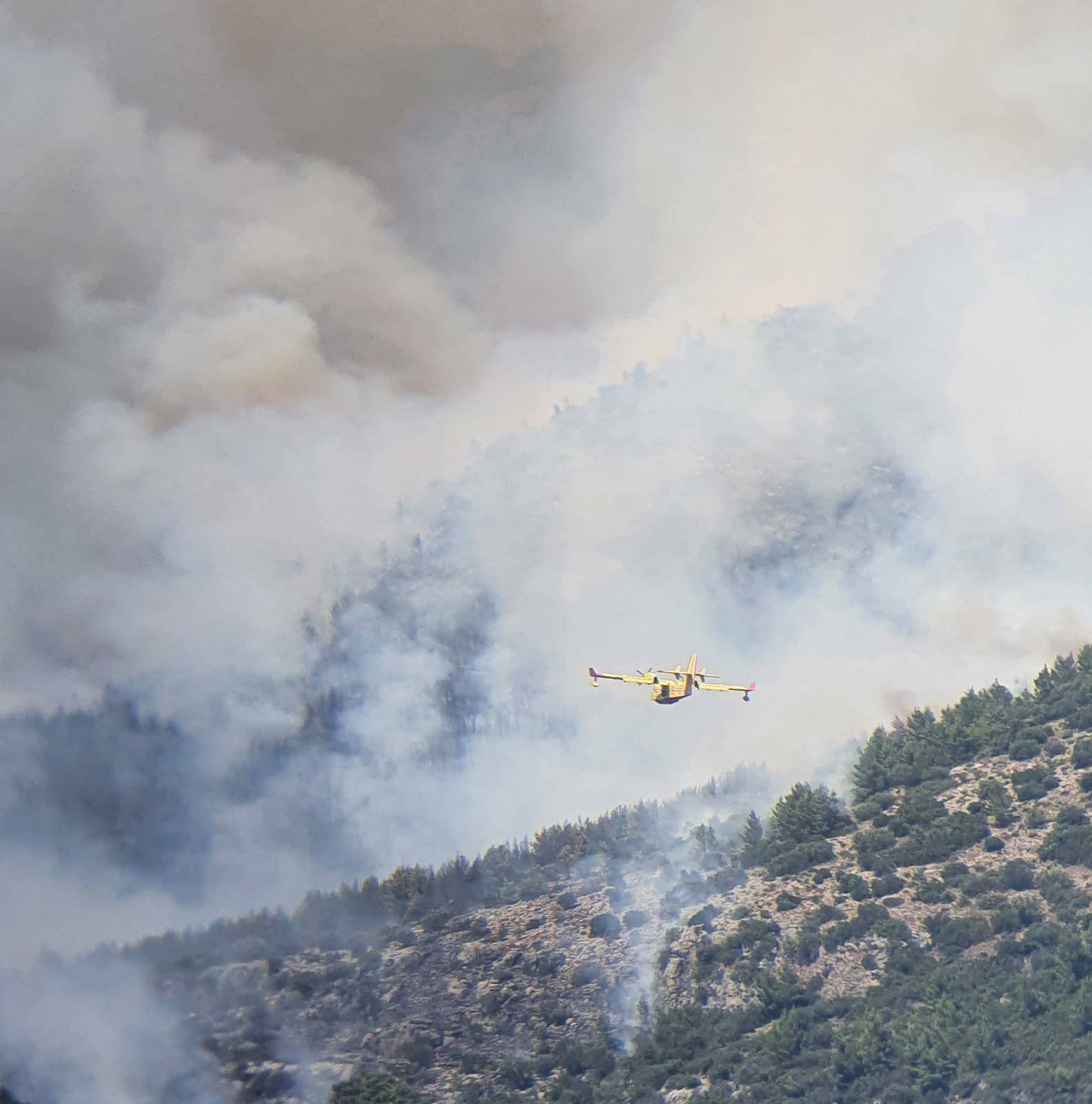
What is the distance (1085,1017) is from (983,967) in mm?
15750

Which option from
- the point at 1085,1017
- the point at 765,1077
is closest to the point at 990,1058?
the point at 1085,1017

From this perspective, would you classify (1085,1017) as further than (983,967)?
No

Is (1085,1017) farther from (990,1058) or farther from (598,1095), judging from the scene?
(598,1095)

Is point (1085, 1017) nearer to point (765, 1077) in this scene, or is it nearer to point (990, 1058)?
point (990, 1058)

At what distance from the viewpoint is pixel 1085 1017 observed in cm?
18312

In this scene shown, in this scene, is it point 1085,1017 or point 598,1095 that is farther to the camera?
point 598,1095

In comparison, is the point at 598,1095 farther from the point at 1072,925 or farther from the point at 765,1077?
the point at 1072,925

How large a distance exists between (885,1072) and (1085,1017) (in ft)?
62.3

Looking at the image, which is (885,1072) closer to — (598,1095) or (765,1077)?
(765,1077)

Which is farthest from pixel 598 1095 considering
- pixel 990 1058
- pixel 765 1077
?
pixel 990 1058

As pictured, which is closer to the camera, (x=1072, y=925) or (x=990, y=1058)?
(x=990, y=1058)

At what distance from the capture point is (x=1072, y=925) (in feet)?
651

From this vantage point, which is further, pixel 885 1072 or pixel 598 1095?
pixel 598 1095

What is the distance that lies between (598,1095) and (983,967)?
40.4 m
